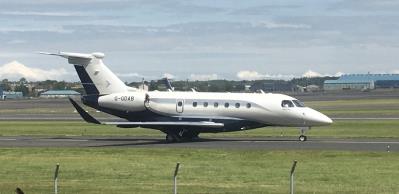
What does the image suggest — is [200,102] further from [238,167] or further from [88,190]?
[88,190]

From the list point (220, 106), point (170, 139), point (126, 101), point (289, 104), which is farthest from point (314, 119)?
point (126, 101)

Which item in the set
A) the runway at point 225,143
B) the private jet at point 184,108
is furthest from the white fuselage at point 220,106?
the runway at point 225,143

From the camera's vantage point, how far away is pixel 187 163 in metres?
31.8

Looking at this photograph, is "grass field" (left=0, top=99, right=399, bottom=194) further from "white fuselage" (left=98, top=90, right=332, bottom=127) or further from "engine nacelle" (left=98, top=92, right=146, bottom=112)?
"engine nacelle" (left=98, top=92, right=146, bottom=112)

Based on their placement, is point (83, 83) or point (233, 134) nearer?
point (83, 83)

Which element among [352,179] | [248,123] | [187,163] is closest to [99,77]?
[248,123]

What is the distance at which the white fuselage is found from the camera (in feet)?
150

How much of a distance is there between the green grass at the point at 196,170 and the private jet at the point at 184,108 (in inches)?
306

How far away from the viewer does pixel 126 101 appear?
1850 inches

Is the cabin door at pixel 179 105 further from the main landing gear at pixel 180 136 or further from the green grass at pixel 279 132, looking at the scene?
the green grass at pixel 279 132

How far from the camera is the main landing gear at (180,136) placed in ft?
151

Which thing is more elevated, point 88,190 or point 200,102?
point 200,102

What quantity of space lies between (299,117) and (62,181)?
22024 mm

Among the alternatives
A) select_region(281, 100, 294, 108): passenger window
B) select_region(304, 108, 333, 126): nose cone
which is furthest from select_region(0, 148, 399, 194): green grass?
select_region(281, 100, 294, 108): passenger window
